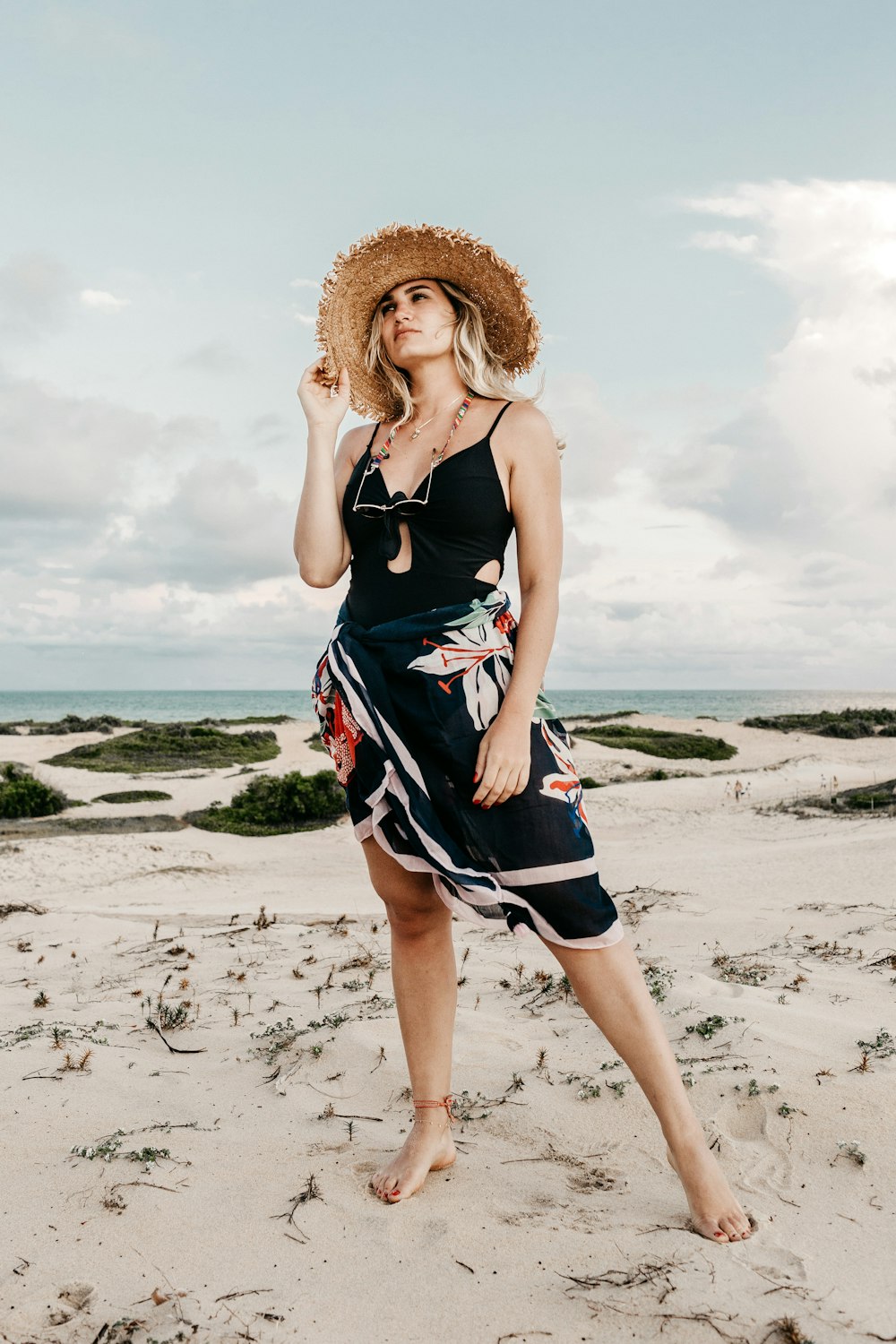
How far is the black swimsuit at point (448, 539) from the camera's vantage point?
2.31m

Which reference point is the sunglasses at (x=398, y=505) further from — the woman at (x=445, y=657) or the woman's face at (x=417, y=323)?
the woman's face at (x=417, y=323)

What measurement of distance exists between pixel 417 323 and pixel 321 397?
1.19ft

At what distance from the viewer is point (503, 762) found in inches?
82.8

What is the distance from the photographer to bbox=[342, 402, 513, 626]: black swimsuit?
7.57 feet

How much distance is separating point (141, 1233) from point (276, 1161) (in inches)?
17.8

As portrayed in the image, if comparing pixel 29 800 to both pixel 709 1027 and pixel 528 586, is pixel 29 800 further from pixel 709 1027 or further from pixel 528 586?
pixel 528 586

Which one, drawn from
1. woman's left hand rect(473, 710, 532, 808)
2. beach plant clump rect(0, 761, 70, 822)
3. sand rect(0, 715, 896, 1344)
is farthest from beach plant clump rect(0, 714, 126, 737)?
woman's left hand rect(473, 710, 532, 808)

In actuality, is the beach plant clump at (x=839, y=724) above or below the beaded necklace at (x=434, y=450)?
below

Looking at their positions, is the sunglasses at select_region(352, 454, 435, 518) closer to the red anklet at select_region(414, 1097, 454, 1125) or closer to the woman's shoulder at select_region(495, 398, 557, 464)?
the woman's shoulder at select_region(495, 398, 557, 464)

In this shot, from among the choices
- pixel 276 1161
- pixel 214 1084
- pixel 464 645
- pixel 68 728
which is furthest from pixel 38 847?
pixel 68 728

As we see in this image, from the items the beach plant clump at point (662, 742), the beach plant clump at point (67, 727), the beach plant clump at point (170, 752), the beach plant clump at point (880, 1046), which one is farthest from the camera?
the beach plant clump at point (67, 727)

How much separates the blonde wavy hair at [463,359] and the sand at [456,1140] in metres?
2.19

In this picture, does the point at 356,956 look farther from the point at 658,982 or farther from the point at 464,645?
the point at 464,645

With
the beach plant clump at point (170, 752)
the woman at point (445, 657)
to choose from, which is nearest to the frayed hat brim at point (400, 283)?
the woman at point (445, 657)
